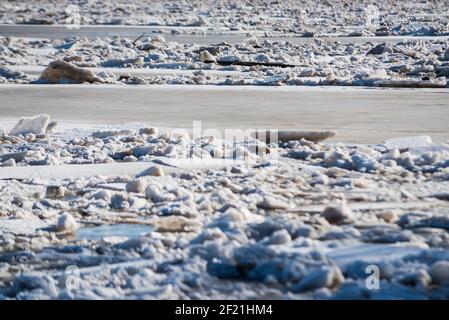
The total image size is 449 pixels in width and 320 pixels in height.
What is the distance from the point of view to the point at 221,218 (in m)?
5.05

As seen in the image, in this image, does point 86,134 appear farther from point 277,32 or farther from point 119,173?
point 277,32

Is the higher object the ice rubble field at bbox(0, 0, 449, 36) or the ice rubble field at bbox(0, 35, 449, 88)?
the ice rubble field at bbox(0, 0, 449, 36)

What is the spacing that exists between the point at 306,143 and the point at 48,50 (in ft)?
48.3

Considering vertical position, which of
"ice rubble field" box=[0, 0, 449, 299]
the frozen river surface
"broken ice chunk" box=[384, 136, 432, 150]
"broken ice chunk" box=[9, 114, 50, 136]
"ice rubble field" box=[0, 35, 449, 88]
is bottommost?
"ice rubble field" box=[0, 0, 449, 299]

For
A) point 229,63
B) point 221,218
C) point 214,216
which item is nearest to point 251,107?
point 214,216

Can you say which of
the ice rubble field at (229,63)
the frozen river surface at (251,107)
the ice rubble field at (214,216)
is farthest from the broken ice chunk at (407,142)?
the ice rubble field at (229,63)

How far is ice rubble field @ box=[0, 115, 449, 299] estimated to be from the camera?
4094 millimetres

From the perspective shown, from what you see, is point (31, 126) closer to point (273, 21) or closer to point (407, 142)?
point (407, 142)

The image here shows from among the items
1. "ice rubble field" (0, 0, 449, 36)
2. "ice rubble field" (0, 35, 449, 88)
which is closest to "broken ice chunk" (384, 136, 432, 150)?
"ice rubble field" (0, 35, 449, 88)

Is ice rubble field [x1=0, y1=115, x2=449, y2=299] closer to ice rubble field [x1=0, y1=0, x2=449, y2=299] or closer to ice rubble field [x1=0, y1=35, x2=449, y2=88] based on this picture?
ice rubble field [x1=0, y1=0, x2=449, y2=299]

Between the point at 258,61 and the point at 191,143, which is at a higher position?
the point at 258,61
